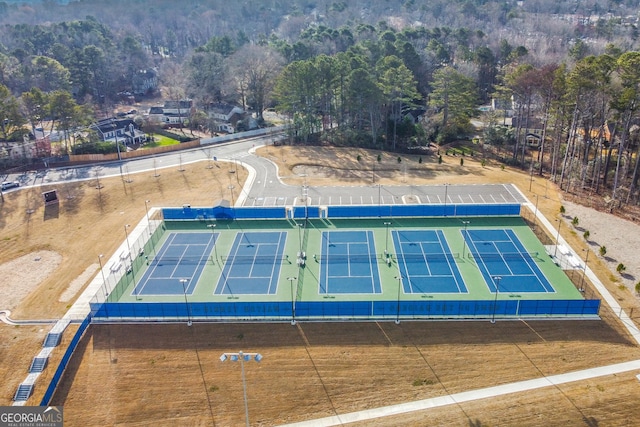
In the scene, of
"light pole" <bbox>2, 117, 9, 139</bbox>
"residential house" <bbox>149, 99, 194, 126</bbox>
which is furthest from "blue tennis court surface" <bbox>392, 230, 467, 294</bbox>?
"residential house" <bbox>149, 99, 194, 126</bbox>

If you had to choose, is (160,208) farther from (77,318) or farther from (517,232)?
(517,232)

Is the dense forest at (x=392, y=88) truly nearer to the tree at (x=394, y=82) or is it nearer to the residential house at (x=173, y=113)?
the tree at (x=394, y=82)

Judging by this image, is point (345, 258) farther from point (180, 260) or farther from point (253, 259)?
point (180, 260)

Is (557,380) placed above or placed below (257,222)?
below

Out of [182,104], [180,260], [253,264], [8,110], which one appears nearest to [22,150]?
[8,110]

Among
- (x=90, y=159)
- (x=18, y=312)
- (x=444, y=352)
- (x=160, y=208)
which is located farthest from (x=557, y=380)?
(x=90, y=159)

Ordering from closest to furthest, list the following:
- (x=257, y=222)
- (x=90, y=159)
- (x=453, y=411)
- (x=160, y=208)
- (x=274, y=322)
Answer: (x=453, y=411) → (x=274, y=322) → (x=257, y=222) → (x=160, y=208) → (x=90, y=159)

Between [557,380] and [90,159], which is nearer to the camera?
[557,380]
